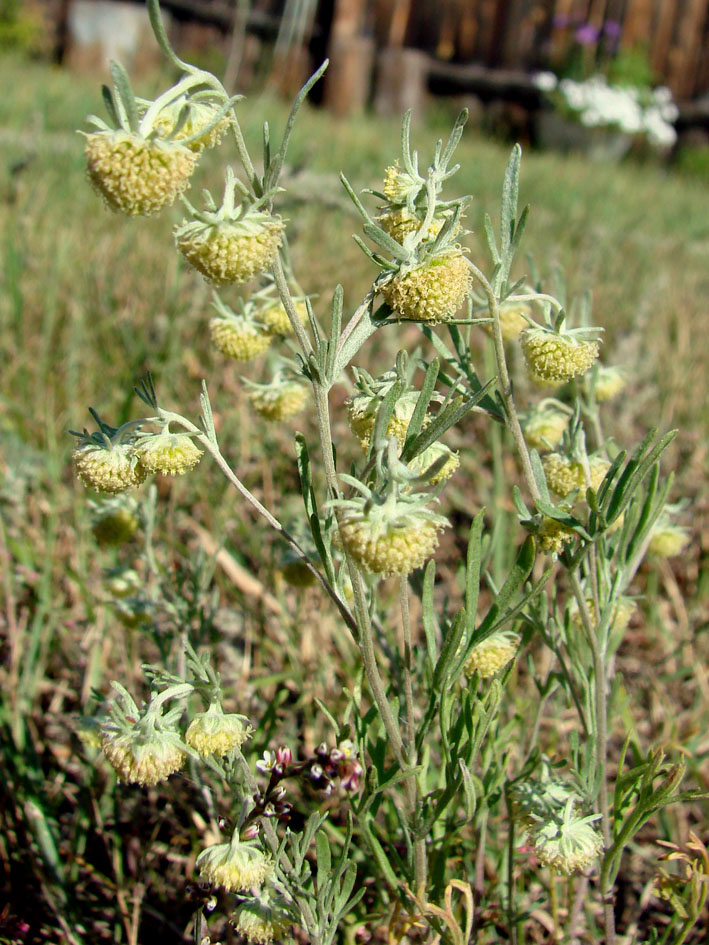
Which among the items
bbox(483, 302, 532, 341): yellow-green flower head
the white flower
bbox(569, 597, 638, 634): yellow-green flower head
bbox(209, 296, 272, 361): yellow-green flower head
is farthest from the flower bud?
the white flower

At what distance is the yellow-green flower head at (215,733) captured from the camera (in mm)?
1104

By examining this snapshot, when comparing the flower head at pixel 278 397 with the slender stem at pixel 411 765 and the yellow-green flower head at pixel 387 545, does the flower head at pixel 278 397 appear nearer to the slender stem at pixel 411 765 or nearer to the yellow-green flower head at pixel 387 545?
the slender stem at pixel 411 765

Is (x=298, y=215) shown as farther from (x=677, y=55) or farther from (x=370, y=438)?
(x=677, y=55)

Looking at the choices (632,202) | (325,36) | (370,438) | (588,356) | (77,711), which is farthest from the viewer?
(325,36)

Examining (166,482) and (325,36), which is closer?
(166,482)

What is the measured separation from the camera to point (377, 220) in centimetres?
114

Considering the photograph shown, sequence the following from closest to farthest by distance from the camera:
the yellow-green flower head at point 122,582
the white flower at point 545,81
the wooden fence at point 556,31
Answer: the yellow-green flower head at point 122,582 < the white flower at point 545,81 < the wooden fence at point 556,31

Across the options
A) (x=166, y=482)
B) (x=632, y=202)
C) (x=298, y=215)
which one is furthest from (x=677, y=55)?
(x=166, y=482)

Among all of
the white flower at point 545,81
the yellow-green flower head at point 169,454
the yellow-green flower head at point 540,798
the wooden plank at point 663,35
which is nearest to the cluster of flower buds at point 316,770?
the yellow-green flower head at point 540,798

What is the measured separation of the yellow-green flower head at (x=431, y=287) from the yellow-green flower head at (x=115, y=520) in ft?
2.57

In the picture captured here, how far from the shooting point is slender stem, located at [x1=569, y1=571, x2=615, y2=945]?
4.01 feet

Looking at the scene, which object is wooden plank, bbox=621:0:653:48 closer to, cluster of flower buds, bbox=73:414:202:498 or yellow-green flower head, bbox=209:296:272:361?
yellow-green flower head, bbox=209:296:272:361

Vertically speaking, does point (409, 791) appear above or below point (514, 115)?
below

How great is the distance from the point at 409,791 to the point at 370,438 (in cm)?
51
